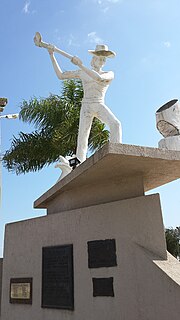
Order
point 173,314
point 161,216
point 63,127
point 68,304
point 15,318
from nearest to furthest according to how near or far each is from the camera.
Answer: point 173,314 < point 161,216 < point 68,304 < point 15,318 < point 63,127

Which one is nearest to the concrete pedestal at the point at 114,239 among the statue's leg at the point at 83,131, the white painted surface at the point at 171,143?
the white painted surface at the point at 171,143

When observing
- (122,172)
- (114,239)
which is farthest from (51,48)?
(114,239)

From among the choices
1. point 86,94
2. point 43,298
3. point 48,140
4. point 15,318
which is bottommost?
point 15,318

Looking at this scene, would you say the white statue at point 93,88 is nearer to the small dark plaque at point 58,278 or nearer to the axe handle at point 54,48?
the axe handle at point 54,48

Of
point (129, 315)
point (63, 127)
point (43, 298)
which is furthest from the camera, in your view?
point (63, 127)

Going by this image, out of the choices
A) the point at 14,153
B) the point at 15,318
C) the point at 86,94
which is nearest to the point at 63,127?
the point at 14,153

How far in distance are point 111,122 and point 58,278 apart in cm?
270

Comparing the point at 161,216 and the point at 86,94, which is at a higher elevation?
the point at 86,94

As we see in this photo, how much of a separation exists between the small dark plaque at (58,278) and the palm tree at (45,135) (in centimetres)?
573

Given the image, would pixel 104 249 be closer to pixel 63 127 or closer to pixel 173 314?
pixel 173 314

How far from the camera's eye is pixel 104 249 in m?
4.38

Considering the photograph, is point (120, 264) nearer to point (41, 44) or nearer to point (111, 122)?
point (111, 122)

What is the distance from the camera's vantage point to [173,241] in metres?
19.9

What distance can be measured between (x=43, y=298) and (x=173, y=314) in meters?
2.27
